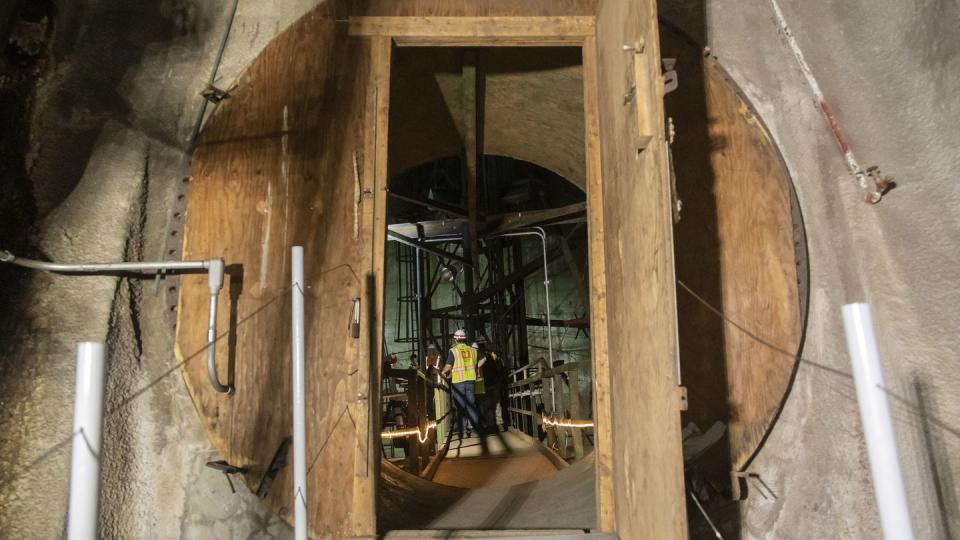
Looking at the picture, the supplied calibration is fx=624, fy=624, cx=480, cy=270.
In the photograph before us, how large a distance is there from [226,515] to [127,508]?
1.28 ft

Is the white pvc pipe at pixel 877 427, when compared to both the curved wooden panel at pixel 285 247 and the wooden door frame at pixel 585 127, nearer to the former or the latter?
the wooden door frame at pixel 585 127

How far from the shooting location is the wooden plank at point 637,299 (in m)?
2.14

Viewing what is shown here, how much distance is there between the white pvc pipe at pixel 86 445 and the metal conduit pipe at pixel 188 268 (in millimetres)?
1397

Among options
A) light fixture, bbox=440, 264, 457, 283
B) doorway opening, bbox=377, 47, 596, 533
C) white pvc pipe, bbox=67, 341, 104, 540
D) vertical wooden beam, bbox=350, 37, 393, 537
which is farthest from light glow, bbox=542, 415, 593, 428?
light fixture, bbox=440, 264, 457, 283

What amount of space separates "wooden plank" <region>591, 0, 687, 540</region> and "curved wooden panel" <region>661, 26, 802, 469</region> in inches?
12.9

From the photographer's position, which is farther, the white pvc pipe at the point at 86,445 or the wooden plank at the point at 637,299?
the wooden plank at the point at 637,299

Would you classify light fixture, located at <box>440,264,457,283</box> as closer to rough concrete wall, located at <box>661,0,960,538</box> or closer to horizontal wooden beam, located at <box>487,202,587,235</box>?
horizontal wooden beam, located at <box>487,202,587,235</box>

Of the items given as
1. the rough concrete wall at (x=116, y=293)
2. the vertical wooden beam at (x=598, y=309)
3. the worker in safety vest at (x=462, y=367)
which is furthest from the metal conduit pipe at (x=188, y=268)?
the worker in safety vest at (x=462, y=367)

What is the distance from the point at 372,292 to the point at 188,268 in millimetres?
830

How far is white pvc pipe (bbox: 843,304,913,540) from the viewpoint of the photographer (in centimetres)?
119

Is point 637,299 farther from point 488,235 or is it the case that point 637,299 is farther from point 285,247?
point 488,235

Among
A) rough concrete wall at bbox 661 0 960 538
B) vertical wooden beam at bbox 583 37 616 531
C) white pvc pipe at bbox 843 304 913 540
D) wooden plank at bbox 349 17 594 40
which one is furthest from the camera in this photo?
wooden plank at bbox 349 17 594 40

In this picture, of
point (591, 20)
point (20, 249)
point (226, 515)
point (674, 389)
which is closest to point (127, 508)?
point (226, 515)

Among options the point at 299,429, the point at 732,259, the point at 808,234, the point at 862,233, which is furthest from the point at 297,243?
the point at 862,233
